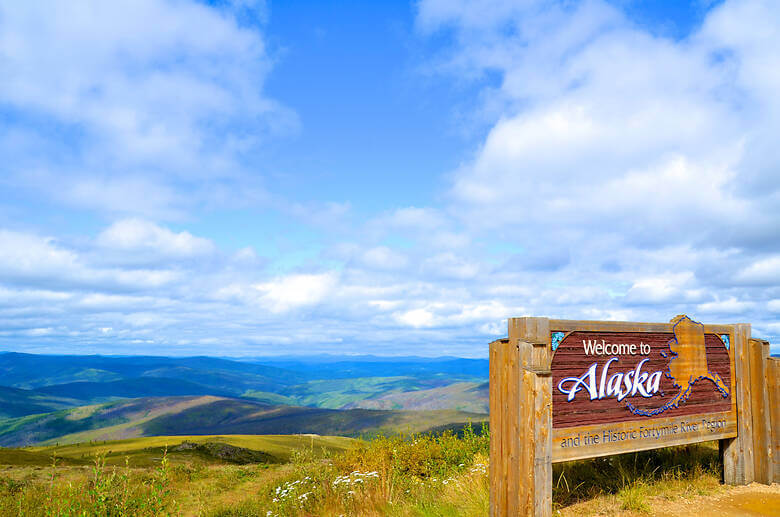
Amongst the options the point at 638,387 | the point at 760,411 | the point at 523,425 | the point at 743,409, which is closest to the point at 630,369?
the point at 638,387

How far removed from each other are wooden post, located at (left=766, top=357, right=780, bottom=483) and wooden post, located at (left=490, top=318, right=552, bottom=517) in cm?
583

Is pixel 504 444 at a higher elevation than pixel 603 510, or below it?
higher

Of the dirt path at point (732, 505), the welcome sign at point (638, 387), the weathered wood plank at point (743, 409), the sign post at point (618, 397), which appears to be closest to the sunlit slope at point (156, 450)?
the sign post at point (618, 397)

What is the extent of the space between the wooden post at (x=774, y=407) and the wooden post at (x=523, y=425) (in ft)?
19.1

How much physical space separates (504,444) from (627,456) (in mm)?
4877

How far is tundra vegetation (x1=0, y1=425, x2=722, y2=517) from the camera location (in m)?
7.80

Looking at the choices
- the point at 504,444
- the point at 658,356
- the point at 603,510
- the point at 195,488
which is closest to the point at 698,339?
the point at 658,356

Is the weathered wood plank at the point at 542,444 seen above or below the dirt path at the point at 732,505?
above

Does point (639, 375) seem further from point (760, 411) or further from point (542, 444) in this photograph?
point (760, 411)

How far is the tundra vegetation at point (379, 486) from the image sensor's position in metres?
7.80

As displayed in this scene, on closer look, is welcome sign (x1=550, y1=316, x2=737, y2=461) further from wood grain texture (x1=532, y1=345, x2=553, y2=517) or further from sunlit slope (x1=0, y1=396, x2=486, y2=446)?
sunlit slope (x1=0, y1=396, x2=486, y2=446)

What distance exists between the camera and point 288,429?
536ft

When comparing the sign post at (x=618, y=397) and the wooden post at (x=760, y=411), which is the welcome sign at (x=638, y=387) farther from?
the wooden post at (x=760, y=411)

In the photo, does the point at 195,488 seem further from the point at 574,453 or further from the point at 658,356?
the point at 658,356
